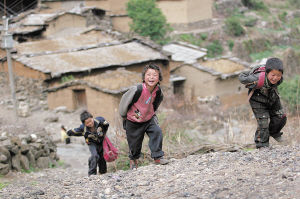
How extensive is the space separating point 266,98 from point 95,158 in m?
2.29

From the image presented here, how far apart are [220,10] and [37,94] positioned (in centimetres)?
2649

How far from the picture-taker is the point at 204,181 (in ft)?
13.4

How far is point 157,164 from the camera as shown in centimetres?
532

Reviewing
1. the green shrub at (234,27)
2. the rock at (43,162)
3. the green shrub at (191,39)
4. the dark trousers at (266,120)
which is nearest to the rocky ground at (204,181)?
the dark trousers at (266,120)

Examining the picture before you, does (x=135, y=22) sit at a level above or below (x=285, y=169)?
above

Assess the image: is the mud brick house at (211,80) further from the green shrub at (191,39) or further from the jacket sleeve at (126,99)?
the jacket sleeve at (126,99)

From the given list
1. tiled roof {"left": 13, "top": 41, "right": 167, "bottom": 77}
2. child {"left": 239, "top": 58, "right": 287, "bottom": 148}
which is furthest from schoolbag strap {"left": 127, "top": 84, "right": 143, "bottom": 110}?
tiled roof {"left": 13, "top": 41, "right": 167, "bottom": 77}

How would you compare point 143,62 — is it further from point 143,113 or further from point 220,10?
point 220,10

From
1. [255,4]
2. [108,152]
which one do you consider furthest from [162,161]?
[255,4]

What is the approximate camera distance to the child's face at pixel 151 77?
498 cm

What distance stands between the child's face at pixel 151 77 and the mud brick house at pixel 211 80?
1543 cm

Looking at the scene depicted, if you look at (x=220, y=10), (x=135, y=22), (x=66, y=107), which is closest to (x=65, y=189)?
(x=66, y=107)

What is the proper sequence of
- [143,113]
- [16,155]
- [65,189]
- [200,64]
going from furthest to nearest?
[200,64], [16,155], [143,113], [65,189]

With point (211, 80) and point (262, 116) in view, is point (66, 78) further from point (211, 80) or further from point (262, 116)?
point (262, 116)
